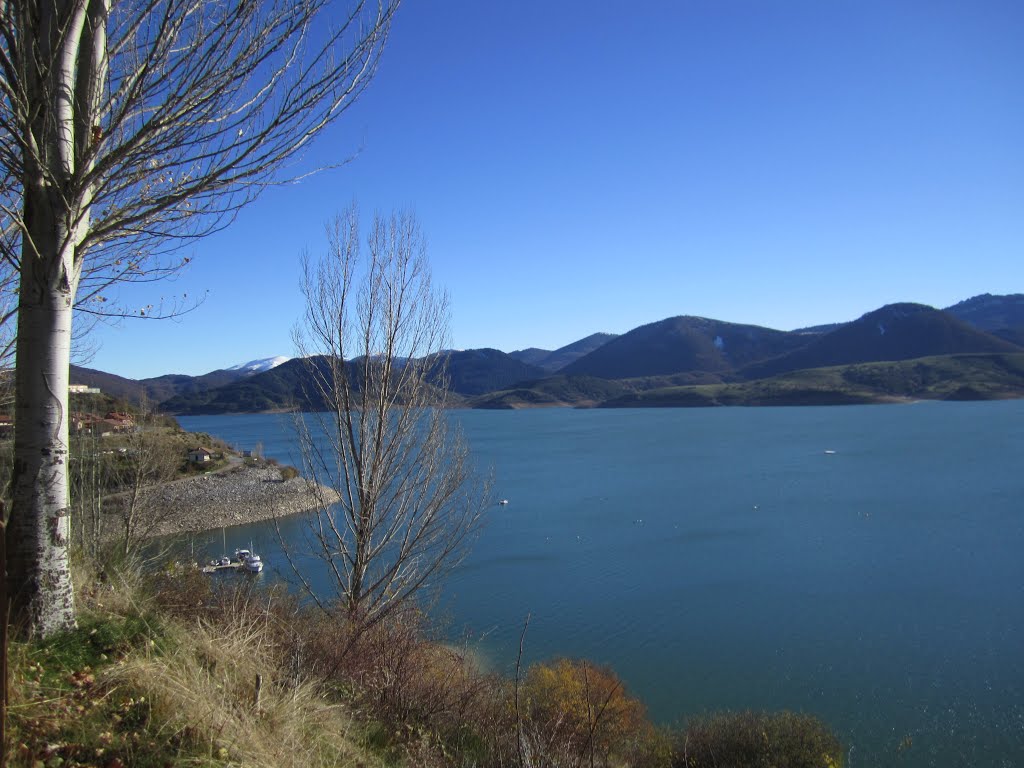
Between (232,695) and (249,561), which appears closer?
(232,695)

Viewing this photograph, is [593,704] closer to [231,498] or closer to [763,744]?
[763,744]

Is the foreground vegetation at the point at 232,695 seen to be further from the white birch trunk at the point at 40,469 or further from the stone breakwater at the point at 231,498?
the stone breakwater at the point at 231,498

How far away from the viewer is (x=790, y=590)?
20.9 m

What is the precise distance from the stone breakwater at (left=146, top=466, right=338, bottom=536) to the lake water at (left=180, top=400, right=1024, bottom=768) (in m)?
2.03

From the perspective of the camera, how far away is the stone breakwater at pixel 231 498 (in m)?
34.1

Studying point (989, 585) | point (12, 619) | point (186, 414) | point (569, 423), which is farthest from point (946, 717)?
point (186, 414)

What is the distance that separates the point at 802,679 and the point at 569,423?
300ft

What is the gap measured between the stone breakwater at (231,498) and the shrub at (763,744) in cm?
2404

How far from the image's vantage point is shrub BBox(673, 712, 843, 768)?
10812 mm

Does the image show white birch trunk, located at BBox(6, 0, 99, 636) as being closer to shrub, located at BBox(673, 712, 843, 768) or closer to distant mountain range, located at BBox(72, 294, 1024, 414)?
shrub, located at BBox(673, 712, 843, 768)

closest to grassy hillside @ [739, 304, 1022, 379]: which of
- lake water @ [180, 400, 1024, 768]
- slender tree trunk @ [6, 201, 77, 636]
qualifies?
lake water @ [180, 400, 1024, 768]

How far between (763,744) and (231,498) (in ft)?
113

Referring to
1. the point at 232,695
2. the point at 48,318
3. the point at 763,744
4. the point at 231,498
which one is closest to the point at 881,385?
the point at 231,498

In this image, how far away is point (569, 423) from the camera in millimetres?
106375
